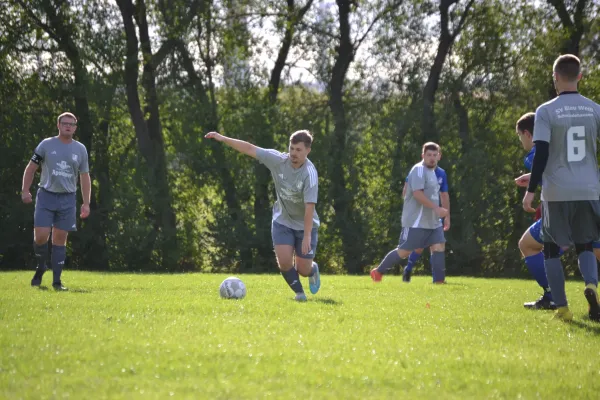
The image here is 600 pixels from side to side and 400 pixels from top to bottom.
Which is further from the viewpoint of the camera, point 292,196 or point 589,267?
point 292,196

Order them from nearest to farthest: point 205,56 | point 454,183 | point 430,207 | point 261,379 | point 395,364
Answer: point 261,379 < point 395,364 < point 430,207 < point 454,183 < point 205,56

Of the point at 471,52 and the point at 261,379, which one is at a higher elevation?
the point at 471,52

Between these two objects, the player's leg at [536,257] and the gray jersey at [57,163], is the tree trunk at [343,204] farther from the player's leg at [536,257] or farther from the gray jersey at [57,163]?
the player's leg at [536,257]

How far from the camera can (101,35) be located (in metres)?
20.8

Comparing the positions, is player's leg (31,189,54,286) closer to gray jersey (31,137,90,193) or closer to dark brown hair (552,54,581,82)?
gray jersey (31,137,90,193)

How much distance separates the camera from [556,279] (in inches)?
291

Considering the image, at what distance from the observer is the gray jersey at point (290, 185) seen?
8914 mm

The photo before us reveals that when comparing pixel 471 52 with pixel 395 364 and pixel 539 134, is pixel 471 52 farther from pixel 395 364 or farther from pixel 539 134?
pixel 395 364

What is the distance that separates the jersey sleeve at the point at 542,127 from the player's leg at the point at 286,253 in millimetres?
3205

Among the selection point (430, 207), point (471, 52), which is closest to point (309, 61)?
point (471, 52)

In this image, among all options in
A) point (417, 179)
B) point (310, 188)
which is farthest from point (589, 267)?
point (417, 179)

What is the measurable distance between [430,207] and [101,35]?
1147 cm

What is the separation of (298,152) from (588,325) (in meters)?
3.42

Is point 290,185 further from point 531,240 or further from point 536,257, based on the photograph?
point 536,257
